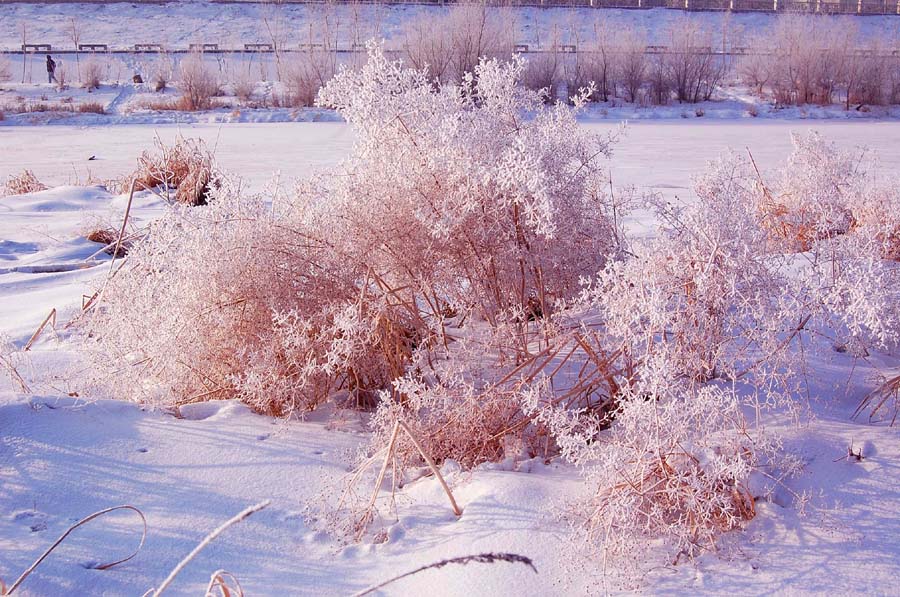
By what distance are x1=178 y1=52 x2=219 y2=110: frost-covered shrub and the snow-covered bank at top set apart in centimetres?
1857

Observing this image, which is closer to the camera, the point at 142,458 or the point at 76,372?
the point at 142,458

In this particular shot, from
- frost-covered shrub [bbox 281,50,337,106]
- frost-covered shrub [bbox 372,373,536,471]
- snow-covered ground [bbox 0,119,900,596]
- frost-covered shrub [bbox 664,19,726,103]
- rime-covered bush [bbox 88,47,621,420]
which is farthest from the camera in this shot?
frost-covered shrub [bbox 664,19,726,103]

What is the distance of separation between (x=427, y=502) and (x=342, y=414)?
791 mm

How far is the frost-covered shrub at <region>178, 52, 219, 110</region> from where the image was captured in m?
24.6

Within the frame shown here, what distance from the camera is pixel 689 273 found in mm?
2549

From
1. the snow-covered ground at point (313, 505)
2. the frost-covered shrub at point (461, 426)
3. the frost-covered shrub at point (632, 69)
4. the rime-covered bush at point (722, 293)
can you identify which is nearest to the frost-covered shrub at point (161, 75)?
the frost-covered shrub at point (632, 69)

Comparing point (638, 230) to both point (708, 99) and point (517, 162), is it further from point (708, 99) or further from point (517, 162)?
point (708, 99)

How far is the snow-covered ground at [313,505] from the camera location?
2084mm

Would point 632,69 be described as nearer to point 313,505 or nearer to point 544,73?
point 544,73

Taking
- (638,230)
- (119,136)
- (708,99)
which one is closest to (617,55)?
(708,99)

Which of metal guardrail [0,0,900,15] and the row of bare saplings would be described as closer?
the row of bare saplings

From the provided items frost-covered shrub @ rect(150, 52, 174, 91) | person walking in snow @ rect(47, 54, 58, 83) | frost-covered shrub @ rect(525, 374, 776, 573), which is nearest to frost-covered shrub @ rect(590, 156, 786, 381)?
Answer: frost-covered shrub @ rect(525, 374, 776, 573)

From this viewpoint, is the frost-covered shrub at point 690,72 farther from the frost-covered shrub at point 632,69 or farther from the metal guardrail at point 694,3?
the metal guardrail at point 694,3

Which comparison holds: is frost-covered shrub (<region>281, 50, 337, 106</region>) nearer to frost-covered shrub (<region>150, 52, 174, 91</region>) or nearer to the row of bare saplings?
the row of bare saplings
